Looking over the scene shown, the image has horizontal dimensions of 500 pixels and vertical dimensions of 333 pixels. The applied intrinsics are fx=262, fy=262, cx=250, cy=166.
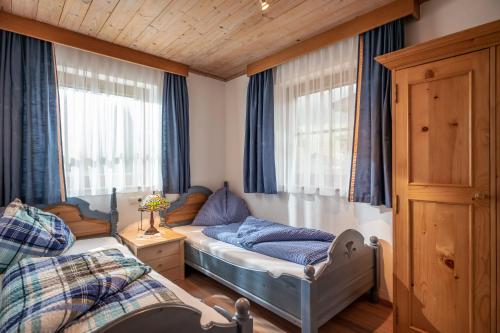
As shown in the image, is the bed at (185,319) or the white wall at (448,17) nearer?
the bed at (185,319)

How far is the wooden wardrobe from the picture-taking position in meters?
1.44

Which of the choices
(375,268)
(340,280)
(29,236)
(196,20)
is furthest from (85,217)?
(375,268)

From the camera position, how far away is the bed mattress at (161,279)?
1.34 metres

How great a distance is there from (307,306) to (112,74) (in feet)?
9.52

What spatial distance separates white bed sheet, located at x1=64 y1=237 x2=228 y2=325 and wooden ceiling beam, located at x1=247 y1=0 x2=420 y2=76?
95.4 inches

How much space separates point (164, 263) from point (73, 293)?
1.47 m

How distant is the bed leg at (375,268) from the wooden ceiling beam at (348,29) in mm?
1820

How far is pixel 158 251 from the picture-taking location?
2576 millimetres

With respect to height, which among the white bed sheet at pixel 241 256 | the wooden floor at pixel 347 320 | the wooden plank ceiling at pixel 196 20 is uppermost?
the wooden plank ceiling at pixel 196 20

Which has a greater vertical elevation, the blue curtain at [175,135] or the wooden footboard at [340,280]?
the blue curtain at [175,135]

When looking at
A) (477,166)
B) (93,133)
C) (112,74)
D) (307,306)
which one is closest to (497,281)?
(477,166)

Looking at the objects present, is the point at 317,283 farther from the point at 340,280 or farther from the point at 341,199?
the point at 341,199

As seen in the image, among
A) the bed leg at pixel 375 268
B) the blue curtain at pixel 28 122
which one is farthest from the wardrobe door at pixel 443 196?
the blue curtain at pixel 28 122

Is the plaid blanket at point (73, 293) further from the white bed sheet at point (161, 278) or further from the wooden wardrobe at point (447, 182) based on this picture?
the wooden wardrobe at point (447, 182)
